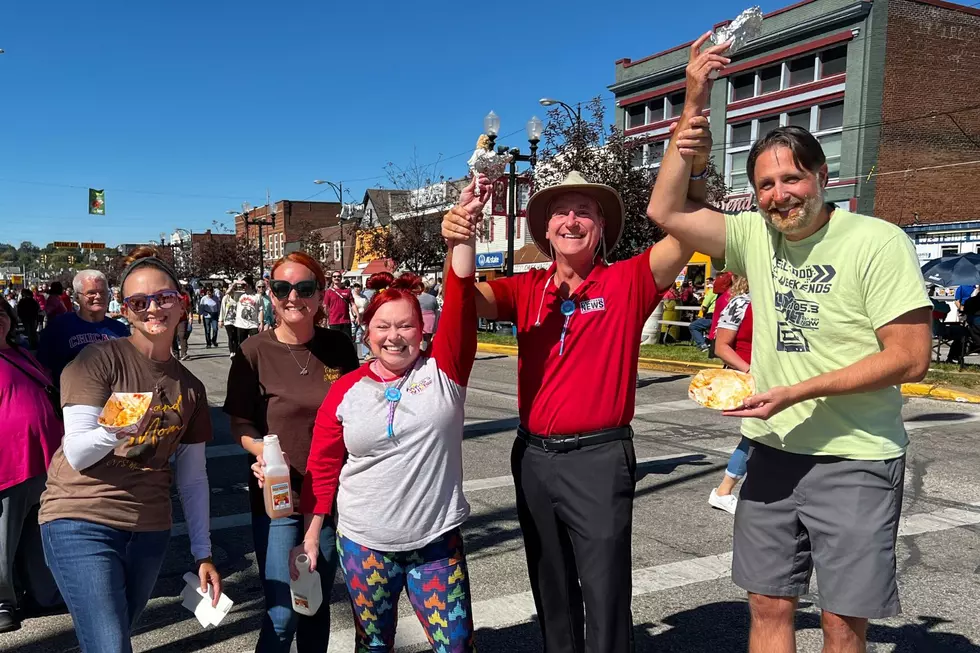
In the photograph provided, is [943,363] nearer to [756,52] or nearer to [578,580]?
[578,580]

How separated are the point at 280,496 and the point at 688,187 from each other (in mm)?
1806

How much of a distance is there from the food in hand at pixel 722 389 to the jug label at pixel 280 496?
1.49 m

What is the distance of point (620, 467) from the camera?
2459 mm

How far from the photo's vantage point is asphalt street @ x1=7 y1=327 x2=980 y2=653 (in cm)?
344

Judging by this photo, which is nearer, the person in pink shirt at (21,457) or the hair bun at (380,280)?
the hair bun at (380,280)

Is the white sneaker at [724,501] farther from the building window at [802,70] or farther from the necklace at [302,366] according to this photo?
the building window at [802,70]

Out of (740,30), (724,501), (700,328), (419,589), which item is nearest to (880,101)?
(700,328)

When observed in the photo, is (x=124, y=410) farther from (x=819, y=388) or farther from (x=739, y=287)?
(x=739, y=287)

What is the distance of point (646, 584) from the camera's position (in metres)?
4.03

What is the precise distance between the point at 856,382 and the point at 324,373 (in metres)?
1.93

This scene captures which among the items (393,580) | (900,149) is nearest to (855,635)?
(393,580)

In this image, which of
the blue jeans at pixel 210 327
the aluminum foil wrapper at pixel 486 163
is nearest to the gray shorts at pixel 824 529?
the aluminum foil wrapper at pixel 486 163

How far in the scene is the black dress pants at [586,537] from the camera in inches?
95.8

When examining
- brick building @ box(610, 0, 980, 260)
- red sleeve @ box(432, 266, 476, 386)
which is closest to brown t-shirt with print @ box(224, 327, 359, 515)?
red sleeve @ box(432, 266, 476, 386)
